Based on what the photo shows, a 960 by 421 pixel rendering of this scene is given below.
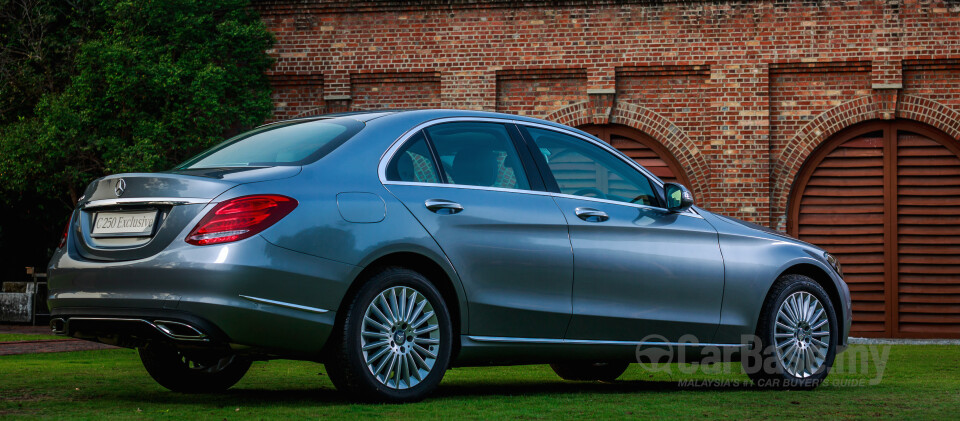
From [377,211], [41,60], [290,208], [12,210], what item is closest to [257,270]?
[290,208]

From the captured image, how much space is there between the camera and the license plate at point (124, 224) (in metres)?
5.46

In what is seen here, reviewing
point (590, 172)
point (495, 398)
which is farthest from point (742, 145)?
point (495, 398)

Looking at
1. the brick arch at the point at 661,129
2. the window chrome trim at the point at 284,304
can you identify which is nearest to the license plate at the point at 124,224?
the window chrome trim at the point at 284,304

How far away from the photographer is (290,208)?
539 cm

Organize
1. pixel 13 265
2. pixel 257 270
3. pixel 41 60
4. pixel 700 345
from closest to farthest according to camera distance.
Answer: pixel 257 270 → pixel 700 345 → pixel 41 60 → pixel 13 265

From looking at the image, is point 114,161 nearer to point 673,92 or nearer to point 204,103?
point 204,103

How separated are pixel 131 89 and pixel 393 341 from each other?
12.6 m

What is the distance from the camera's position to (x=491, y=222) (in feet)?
20.0

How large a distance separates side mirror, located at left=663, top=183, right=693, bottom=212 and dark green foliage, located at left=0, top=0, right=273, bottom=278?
36.9ft

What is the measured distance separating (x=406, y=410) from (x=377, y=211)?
978 mm

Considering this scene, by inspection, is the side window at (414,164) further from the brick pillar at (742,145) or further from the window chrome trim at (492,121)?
the brick pillar at (742,145)

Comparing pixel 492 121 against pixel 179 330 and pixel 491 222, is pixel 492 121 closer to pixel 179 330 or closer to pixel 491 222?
pixel 491 222

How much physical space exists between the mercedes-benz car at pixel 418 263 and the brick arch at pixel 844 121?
34.0 feet

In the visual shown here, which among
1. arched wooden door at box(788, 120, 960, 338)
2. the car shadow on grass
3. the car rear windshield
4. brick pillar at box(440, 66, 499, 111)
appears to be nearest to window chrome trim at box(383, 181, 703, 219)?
the car rear windshield
